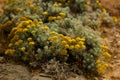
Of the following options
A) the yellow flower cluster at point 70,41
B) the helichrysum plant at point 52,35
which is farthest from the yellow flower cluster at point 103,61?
the yellow flower cluster at point 70,41

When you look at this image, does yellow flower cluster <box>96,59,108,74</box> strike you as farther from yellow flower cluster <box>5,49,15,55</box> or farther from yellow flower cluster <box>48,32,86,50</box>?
yellow flower cluster <box>5,49,15,55</box>

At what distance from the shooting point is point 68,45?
613 centimetres

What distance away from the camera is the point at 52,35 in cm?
647

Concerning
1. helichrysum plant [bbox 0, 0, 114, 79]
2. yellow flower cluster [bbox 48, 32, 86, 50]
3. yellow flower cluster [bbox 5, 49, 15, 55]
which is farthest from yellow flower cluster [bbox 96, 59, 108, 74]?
yellow flower cluster [bbox 5, 49, 15, 55]

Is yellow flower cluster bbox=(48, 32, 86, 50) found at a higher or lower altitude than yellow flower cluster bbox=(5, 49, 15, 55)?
higher

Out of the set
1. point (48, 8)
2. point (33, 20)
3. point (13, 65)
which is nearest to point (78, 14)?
point (48, 8)

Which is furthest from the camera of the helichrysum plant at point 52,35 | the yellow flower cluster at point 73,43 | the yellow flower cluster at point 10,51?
the yellow flower cluster at point 10,51

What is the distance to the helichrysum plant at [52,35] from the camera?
20.4ft

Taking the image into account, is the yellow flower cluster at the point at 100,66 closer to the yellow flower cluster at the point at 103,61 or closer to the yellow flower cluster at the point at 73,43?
the yellow flower cluster at the point at 103,61

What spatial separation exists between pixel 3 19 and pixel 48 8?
1.13 meters

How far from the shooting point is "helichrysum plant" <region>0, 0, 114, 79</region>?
623 cm

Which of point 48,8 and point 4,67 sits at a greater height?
point 48,8

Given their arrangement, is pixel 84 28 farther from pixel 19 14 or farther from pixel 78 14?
pixel 19 14

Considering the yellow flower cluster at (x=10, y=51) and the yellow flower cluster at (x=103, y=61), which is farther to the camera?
the yellow flower cluster at (x=10, y=51)
